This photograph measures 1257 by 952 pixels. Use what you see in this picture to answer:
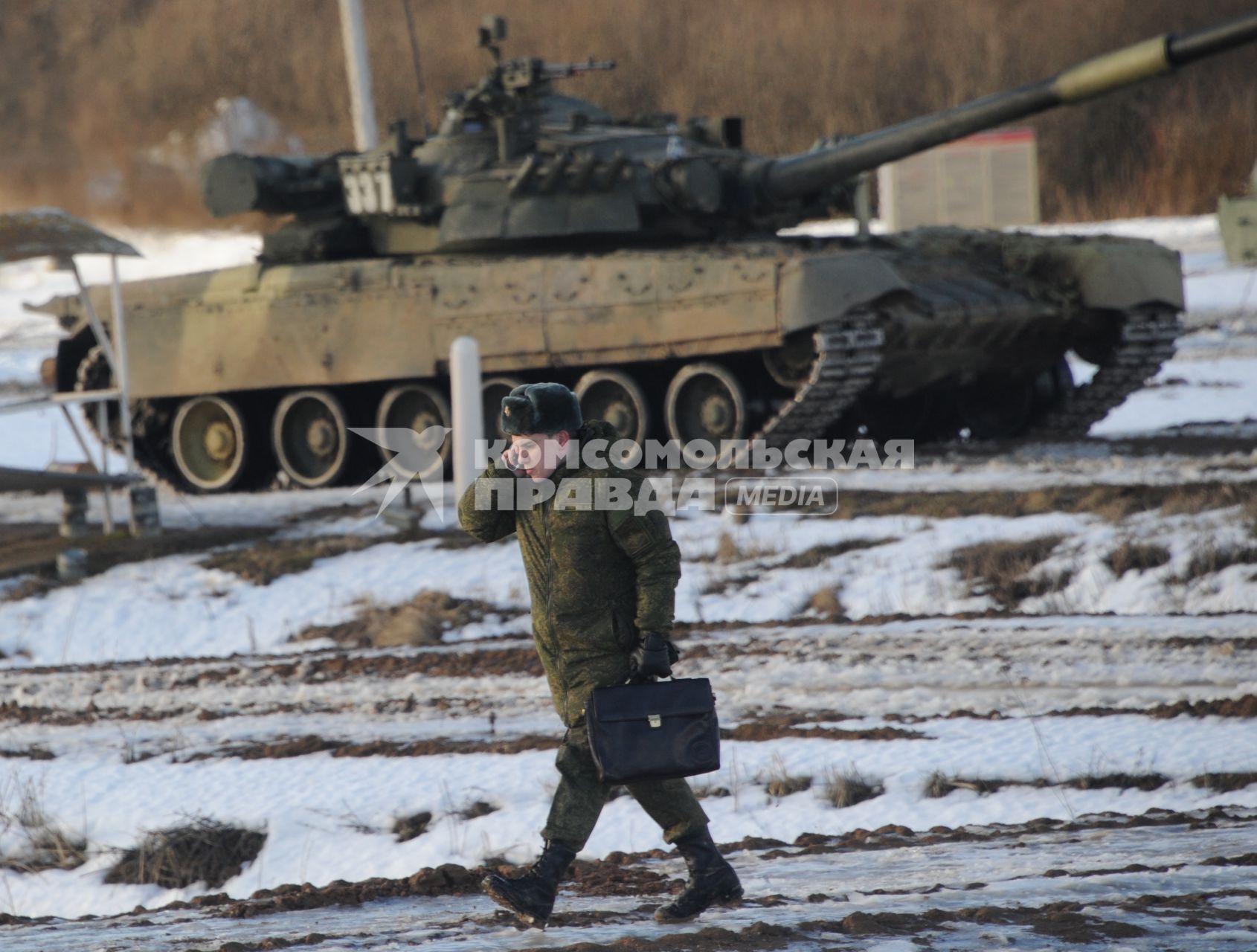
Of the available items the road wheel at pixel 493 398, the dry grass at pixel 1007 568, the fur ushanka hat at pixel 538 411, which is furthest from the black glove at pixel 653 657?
the road wheel at pixel 493 398

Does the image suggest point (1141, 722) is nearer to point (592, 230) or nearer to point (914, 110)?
point (592, 230)

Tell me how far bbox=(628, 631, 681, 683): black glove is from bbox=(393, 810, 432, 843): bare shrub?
1972 mm

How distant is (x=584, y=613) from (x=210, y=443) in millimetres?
12334

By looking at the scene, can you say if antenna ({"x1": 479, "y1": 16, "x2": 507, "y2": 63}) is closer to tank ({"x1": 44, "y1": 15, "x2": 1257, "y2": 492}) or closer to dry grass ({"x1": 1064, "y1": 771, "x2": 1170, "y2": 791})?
tank ({"x1": 44, "y1": 15, "x2": 1257, "y2": 492})

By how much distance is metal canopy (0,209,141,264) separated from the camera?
41.6 ft

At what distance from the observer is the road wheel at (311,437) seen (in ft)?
52.1

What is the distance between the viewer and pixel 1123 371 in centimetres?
1523

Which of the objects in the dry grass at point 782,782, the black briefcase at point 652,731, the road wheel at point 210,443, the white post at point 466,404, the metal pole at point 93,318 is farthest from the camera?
the road wheel at point 210,443

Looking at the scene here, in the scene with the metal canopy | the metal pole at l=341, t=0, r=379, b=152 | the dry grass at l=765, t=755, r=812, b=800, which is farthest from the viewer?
the metal pole at l=341, t=0, r=379, b=152

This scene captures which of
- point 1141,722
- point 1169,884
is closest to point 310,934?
point 1169,884

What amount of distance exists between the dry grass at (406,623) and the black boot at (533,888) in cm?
528

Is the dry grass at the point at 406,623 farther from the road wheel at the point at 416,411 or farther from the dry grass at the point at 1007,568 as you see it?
the road wheel at the point at 416,411

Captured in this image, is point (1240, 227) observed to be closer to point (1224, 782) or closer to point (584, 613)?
point (1224, 782)

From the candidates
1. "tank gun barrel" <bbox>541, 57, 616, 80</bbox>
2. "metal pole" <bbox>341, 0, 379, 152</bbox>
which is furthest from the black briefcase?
"metal pole" <bbox>341, 0, 379, 152</bbox>
